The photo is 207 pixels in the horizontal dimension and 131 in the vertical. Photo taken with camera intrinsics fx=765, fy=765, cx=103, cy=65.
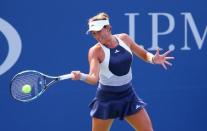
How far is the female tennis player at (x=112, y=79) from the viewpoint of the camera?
18.1 feet

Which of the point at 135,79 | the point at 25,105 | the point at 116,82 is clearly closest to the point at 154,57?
the point at 116,82

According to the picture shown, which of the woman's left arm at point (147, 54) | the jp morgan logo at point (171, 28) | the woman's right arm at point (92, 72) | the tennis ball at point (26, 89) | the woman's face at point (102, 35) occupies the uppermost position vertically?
the jp morgan logo at point (171, 28)

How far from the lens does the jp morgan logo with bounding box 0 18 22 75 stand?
661 centimetres

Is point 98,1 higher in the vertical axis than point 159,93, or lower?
higher

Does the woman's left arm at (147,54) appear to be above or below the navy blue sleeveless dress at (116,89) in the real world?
above

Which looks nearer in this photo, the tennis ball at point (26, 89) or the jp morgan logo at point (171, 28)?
the tennis ball at point (26, 89)

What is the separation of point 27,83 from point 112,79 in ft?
2.03

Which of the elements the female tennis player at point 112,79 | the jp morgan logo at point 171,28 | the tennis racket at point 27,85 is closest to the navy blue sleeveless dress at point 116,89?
the female tennis player at point 112,79

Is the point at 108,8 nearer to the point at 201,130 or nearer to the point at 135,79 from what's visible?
the point at 135,79

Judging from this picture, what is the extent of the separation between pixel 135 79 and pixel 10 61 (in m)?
1.11

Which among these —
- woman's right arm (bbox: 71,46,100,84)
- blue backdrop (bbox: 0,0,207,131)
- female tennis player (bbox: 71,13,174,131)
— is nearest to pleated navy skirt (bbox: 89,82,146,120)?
female tennis player (bbox: 71,13,174,131)

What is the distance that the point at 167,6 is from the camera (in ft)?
22.1

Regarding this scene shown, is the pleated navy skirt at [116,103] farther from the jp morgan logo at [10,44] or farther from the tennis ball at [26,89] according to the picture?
the jp morgan logo at [10,44]

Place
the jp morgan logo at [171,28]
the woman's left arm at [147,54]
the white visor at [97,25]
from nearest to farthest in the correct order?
the white visor at [97,25], the woman's left arm at [147,54], the jp morgan logo at [171,28]
